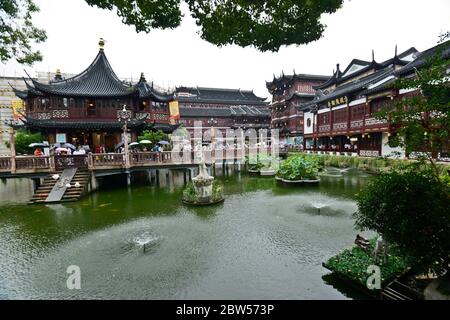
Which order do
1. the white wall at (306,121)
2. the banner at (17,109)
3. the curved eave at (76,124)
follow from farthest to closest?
the white wall at (306,121), the banner at (17,109), the curved eave at (76,124)

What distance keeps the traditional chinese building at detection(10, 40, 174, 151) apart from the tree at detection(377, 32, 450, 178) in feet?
71.0

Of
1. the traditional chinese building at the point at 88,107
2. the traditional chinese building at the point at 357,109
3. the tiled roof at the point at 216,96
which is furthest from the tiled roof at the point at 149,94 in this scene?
the tiled roof at the point at 216,96

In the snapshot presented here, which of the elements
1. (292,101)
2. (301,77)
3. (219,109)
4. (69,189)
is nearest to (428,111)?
(69,189)

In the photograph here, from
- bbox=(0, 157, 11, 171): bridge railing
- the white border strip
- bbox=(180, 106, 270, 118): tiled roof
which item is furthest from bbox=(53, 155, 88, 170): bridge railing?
bbox=(180, 106, 270, 118): tiled roof

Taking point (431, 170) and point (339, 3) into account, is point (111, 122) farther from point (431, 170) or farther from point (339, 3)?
point (431, 170)

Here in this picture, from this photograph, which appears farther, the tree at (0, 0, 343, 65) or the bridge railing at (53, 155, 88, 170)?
the bridge railing at (53, 155, 88, 170)

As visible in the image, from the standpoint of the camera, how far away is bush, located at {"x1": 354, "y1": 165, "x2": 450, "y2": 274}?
15.1 ft

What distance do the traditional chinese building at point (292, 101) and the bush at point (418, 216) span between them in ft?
141

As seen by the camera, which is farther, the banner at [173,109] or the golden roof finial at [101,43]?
the banner at [173,109]

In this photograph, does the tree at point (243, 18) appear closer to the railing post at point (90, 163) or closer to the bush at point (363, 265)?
the bush at point (363, 265)

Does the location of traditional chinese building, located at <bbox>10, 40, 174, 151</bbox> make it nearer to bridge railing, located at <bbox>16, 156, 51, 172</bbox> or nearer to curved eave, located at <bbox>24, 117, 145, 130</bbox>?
curved eave, located at <bbox>24, 117, 145, 130</bbox>

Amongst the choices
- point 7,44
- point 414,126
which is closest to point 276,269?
point 414,126

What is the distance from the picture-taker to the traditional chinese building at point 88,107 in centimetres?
2248

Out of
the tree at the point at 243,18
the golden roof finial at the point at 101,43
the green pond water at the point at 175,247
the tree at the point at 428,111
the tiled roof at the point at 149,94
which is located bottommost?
the green pond water at the point at 175,247
